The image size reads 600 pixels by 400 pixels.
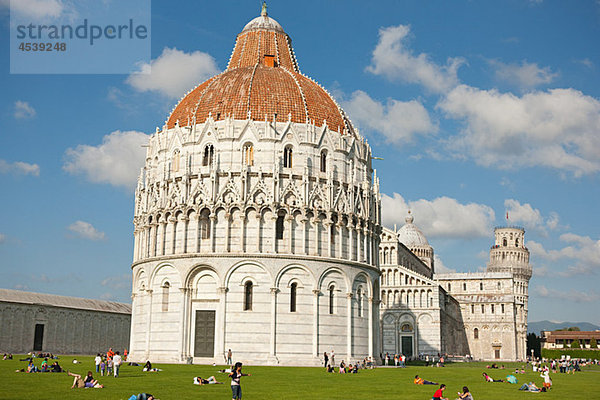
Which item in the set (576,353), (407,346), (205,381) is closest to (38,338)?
(407,346)

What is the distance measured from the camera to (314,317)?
170 ft

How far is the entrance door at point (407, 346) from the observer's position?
99.5m

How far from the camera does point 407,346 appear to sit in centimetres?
10038

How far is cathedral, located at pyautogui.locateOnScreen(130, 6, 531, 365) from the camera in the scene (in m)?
51.1

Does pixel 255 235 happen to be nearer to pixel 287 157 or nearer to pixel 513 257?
pixel 287 157

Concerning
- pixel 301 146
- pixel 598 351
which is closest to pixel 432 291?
pixel 598 351

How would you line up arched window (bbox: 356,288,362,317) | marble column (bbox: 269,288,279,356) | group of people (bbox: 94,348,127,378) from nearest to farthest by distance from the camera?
group of people (bbox: 94,348,127,378) < marble column (bbox: 269,288,279,356) < arched window (bbox: 356,288,362,317)

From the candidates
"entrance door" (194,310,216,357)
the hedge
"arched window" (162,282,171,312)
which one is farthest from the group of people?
the hedge

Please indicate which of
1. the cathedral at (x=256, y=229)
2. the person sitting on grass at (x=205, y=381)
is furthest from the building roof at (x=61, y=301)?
the person sitting on grass at (x=205, y=381)

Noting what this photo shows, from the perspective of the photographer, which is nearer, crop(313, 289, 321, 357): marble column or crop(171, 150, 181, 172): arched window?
crop(313, 289, 321, 357): marble column

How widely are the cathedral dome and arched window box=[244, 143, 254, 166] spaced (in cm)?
8973

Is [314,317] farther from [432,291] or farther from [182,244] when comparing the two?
Answer: [432,291]

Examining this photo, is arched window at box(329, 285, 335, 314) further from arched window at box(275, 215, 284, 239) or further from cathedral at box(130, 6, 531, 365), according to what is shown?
arched window at box(275, 215, 284, 239)

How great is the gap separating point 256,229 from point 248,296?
5343 mm
